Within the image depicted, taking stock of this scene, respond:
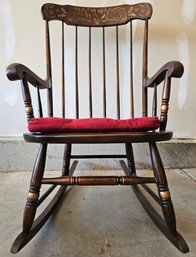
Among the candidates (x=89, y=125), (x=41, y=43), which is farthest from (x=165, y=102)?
(x=41, y=43)

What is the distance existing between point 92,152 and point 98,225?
0.64 m

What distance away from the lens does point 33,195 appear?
0.65 meters

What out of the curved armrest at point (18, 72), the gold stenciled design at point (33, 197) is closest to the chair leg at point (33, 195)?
the gold stenciled design at point (33, 197)

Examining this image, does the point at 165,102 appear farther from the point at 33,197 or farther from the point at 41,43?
the point at 41,43

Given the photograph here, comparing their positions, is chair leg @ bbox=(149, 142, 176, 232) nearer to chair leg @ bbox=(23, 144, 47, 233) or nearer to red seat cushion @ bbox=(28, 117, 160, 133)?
red seat cushion @ bbox=(28, 117, 160, 133)

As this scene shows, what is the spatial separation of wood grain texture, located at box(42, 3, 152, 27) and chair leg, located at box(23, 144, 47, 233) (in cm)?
63

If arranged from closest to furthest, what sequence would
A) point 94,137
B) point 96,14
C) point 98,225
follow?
point 94,137, point 98,225, point 96,14

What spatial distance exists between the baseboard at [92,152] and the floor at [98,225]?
0.26 m

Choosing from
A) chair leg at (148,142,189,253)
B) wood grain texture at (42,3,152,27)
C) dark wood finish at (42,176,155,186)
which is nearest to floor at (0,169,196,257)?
chair leg at (148,142,189,253)

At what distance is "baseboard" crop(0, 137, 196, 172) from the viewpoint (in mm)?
1334

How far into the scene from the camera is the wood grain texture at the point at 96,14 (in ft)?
Answer: 3.33

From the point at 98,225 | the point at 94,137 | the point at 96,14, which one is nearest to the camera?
the point at 94,137

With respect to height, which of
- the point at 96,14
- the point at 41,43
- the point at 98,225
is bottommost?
the point at 98,225

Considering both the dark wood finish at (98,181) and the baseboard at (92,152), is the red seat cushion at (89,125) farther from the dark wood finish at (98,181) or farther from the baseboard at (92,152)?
the baseboard at (92,152)
